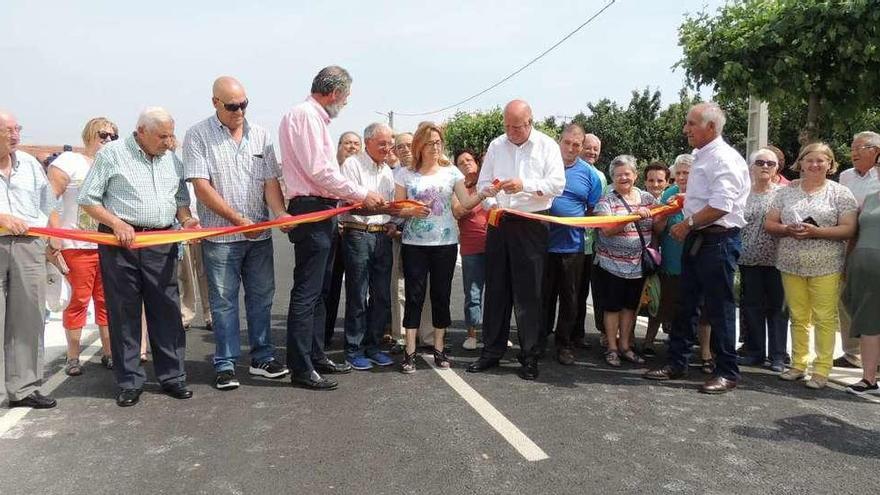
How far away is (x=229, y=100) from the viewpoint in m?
4.53

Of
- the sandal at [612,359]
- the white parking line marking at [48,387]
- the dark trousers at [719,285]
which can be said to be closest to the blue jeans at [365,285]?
the sandal at [612,359]

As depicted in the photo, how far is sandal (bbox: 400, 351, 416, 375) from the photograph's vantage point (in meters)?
5.09

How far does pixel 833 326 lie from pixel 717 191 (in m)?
1.44

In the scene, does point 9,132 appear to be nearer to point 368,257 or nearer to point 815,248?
point 368,257

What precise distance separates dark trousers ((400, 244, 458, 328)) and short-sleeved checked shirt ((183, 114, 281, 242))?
119 cm

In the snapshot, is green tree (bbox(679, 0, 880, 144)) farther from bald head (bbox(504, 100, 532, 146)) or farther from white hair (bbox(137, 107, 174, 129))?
white hair (bbox(137, 107, 174, 129))

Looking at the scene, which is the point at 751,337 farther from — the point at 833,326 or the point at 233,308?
the point at 233,308

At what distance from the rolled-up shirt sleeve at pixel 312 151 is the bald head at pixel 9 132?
1712mm

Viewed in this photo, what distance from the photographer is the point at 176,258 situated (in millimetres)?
4629

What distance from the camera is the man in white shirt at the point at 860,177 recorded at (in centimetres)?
532

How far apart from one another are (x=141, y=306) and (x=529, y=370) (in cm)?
296

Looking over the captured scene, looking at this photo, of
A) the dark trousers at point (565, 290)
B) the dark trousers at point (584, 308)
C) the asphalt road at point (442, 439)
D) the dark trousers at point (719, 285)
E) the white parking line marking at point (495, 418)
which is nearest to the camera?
the asphalt road at point (442, 439)

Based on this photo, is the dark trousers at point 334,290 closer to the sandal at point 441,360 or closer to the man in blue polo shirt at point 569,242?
the sandal at point 441,360

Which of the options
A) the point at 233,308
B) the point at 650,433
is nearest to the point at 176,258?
the point at 233,308
